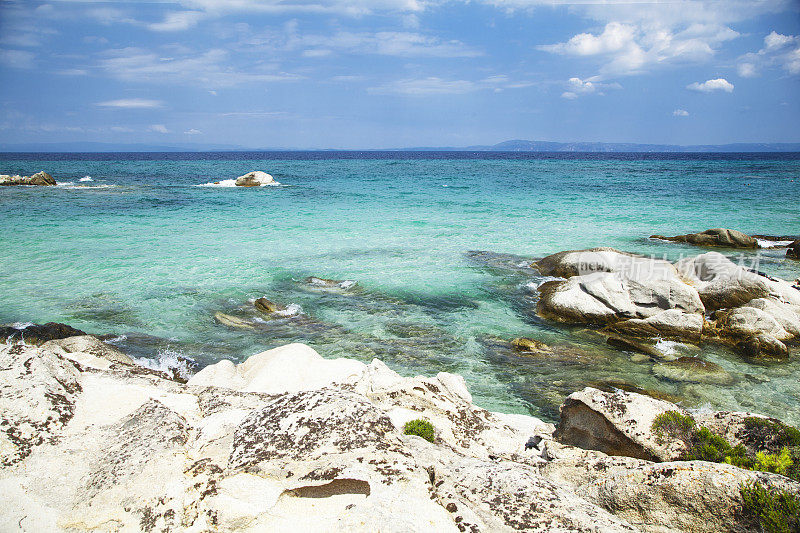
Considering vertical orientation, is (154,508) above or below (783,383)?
above

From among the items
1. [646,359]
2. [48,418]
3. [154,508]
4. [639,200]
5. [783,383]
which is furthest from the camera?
[639,200]

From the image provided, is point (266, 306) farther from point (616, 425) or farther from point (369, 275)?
point (616, 425)

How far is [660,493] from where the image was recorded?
4625mm

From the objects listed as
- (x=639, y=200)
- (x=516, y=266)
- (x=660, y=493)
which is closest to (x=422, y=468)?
(x=660, y=493)

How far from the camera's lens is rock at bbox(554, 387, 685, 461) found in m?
5.83

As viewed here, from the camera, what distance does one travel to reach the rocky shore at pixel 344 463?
4.16 meters

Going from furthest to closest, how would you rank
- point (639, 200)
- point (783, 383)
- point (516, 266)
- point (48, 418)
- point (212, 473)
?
point (639, 200)
point (516, 266)
point (783, 383)
point (48, 418)
point (212, 473)

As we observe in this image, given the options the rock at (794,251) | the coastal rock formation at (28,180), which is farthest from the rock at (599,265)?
the coastal rock formation at (28,180)

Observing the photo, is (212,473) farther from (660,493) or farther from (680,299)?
(680,299)

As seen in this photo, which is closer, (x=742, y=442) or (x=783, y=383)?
(x=742, y=442)

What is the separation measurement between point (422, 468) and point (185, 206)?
38.3m

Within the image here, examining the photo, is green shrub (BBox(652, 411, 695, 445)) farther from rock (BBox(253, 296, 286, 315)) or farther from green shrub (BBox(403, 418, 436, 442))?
rock (BBox(253, 296, 286, 315))

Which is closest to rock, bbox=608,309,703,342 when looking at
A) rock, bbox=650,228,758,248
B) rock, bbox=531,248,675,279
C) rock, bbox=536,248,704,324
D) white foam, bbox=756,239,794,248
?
rock, bbox=536,248,704,324

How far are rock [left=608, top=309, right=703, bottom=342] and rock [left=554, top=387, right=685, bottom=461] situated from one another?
6.84m
